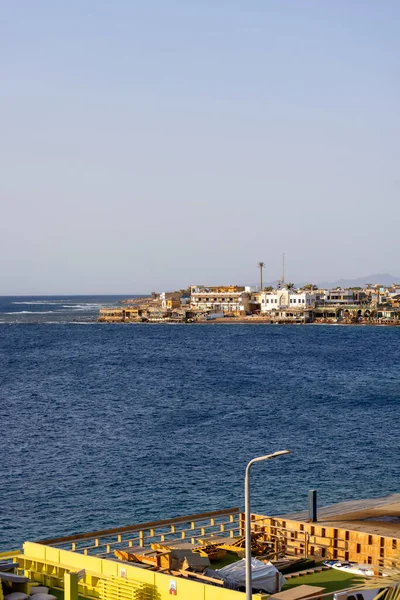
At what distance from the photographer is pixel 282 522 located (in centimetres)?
2998

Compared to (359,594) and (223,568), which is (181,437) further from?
(359,594)

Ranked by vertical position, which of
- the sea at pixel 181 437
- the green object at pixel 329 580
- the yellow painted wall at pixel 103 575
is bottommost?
the sea at pixel 181 437

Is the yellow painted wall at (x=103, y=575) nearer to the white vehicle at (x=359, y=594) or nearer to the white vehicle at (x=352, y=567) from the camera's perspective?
the white vehicle at (x=359, y=594)

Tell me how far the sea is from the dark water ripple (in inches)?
5.2

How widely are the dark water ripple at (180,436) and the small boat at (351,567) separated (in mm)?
19395

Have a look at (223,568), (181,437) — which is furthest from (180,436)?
(223,568)

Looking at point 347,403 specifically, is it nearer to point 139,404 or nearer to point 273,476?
point 139,404

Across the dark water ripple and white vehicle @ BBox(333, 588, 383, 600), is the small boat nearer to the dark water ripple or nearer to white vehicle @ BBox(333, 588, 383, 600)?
white vehicle @ BBox(333, 588, 383, 600)

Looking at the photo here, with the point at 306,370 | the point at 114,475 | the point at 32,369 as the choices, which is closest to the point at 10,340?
the point at 32,369

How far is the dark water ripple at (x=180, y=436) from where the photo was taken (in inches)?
1880

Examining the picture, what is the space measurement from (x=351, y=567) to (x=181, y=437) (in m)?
43.7

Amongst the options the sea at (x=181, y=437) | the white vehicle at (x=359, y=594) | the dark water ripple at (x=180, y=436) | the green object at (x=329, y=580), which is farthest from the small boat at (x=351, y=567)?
the dark water ripple at (x=180, y=436)

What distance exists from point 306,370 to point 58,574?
348 feet

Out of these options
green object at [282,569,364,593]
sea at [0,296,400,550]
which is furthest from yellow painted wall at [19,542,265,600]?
sea at [0,296,400,550]
